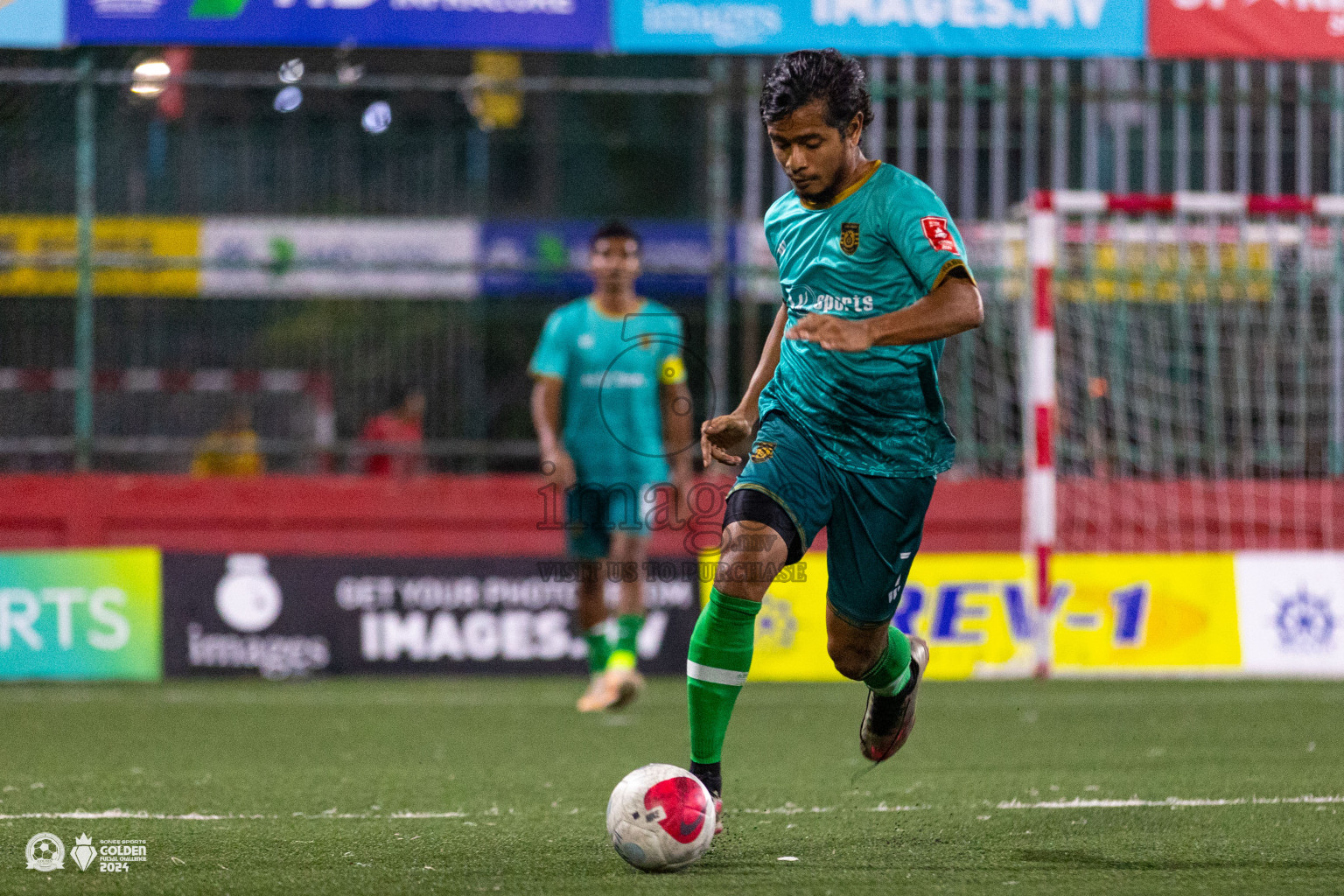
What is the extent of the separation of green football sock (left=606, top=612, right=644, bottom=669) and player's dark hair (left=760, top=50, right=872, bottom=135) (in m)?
4.03

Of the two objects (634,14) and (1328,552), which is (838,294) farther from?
(1328,552)

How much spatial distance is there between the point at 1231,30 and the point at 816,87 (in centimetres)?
724

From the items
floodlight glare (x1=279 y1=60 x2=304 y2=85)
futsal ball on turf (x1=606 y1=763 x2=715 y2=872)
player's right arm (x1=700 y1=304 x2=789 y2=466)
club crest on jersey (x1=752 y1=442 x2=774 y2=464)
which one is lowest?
futsal ball on turf (x1=606 y1=763 x2=715 y2=872)

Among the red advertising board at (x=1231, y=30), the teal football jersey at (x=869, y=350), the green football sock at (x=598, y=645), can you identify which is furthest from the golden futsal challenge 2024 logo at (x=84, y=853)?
the red advertising board at (x=1231, y=30)

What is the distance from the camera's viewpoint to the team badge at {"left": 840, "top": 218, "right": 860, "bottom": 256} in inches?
176

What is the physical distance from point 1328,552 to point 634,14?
5342mm

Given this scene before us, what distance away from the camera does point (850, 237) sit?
14.7 feet

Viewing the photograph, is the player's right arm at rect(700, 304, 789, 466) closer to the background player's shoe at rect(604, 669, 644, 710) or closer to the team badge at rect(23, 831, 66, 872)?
the team badge at rect(23, 831, 66, 872)

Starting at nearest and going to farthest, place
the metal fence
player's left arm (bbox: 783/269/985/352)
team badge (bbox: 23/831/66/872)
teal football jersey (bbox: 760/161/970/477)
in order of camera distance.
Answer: player's left arm (bbox: 783/269/985/352)
team badge (bbox: 23/831/66/872)
teal football jersey (bbox: 760/161/970/477)
the metal fence

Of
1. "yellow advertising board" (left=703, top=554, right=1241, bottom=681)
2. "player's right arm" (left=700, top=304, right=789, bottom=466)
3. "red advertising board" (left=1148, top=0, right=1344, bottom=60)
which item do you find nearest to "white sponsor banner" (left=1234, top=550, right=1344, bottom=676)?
"yellow advertising board" (left=703, top=554, right=1241, bottom=681)

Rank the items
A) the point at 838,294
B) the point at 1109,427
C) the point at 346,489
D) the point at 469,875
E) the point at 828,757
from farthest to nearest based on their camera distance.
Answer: the point at 1109,427, the point at 346,489, the point at 828,757, the point at 838,294, the point at 469,875

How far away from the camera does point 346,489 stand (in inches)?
447

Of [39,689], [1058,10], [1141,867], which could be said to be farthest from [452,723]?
[1058,10]

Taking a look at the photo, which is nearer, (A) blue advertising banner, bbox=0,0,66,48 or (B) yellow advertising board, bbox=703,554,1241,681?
(A) blue advertising banner, bbox=0,0,66,48
